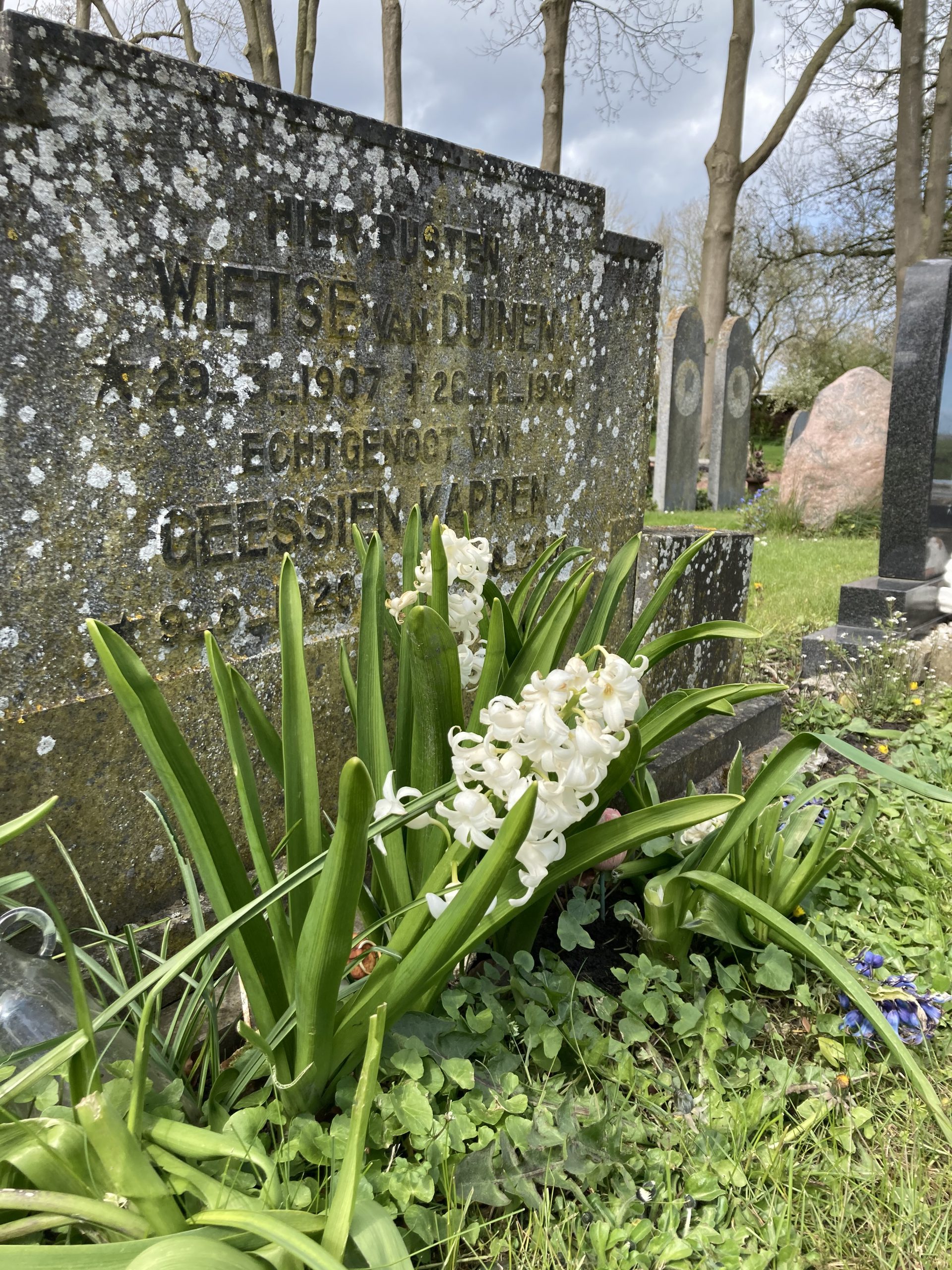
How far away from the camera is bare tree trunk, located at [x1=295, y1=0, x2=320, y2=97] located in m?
12.2

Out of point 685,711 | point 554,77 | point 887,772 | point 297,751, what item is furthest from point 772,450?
point 297,751

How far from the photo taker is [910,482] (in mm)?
4484

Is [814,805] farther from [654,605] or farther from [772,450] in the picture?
[772,450]

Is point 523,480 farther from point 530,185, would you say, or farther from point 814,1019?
point 814,1019

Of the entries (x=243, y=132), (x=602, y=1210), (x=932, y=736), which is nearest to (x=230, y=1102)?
(x=602, y=1210)

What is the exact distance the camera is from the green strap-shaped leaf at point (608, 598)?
7.02ft

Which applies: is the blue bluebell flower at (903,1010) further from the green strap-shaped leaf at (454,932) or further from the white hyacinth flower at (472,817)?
the white hyacinth flower at (472,817)

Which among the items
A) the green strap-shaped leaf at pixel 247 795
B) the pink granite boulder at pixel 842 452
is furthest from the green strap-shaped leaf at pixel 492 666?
the pink granite boulder at pixel 842 452

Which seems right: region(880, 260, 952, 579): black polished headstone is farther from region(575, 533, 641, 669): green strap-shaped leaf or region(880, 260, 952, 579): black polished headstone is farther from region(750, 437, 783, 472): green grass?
region(750, 437, 783, 472): green grass

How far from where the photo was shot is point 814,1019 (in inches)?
69.5

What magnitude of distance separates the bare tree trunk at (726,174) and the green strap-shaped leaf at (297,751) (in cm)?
1134

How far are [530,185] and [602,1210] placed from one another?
2.32m

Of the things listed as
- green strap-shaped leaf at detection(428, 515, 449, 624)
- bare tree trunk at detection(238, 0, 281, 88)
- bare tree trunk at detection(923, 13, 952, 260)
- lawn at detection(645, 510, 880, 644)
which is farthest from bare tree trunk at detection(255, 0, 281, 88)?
green strap-shaped leaf at detection(428, 515, 449, 624)

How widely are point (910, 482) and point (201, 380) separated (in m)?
3.85
